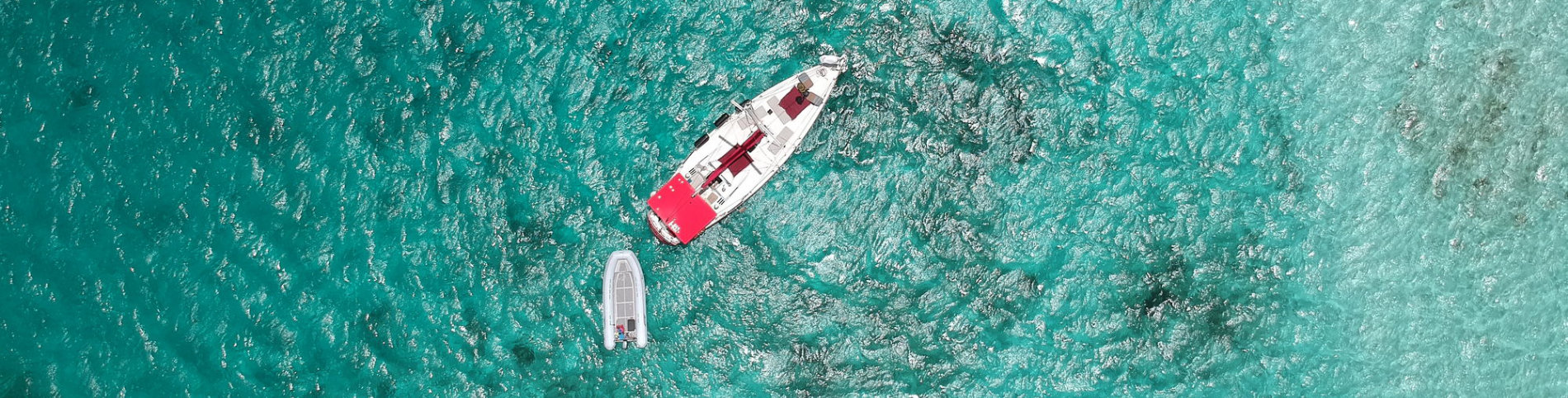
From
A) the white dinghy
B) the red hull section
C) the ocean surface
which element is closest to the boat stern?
the red hull section

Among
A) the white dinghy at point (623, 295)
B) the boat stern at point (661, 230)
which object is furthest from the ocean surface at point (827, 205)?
the boat stern at point (661, 230)

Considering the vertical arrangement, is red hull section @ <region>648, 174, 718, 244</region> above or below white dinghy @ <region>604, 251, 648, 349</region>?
above

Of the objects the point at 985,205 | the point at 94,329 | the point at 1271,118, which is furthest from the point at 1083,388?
the point at 94,329

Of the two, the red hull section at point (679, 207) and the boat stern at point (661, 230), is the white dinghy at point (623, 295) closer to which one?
the boat stern at point (661, 230)

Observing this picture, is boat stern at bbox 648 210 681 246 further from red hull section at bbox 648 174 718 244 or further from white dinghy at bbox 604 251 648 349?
white dinghy at bbox 604 251 648 349

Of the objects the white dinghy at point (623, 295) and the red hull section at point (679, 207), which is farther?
the white dinghy at point (623, 295)

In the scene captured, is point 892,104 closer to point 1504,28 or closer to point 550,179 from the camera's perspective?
point 550,179
